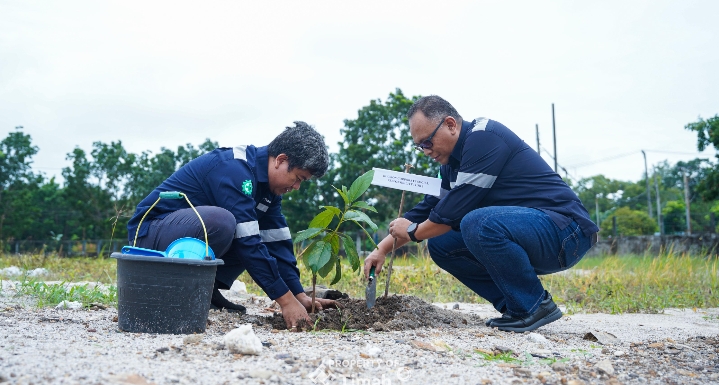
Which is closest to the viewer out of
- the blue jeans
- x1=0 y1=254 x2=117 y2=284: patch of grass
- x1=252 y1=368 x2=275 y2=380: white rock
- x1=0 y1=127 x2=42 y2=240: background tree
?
x1=252 y1=368 x2=275 y2=380: white rock

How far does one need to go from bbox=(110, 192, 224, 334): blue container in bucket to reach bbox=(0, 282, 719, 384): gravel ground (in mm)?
76

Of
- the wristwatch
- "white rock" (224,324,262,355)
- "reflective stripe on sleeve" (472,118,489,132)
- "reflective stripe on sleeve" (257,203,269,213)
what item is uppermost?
"reflective stripe on sleeve" (472,118,489,132)

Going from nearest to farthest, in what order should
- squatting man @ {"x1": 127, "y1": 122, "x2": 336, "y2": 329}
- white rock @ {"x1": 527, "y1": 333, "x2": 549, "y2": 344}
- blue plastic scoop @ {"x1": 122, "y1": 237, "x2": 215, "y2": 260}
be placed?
blue plastic scoop @ {"x1": 122, "y1": 237, "x2": 215, "y2": 260} → white rock @ {"x1": 527, "y1": 333, "x2": 549, "y2": 344} → squatting man @ {"x1": 127, "y1": 122, "x2": 336, "y2": 329}

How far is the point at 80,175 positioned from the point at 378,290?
2343 centimetres

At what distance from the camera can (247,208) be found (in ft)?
9.52

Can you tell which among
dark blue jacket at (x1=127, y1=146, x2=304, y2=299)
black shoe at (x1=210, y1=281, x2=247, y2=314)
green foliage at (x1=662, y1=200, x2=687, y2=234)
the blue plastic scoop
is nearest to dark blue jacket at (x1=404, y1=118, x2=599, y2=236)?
dark blue jacket at (x1=127, y1=146, x2=304, y2=299)

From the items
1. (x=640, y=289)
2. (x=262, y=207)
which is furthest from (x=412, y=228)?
(x=640, y=289)

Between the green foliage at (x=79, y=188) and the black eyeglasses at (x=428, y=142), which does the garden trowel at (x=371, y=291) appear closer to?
the black eyeglasses at (x=428, y=142)

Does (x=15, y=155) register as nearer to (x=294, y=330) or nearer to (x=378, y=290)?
(x=378, y=290)

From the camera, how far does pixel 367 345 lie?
2.25 metres

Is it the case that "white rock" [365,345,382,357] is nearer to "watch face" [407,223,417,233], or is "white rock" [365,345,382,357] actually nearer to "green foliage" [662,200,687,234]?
"watch face" [407,223,417,233]

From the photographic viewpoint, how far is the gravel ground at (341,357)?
5.59 feet

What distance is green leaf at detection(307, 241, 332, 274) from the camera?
10.0ft

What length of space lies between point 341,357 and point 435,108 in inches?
66.3
